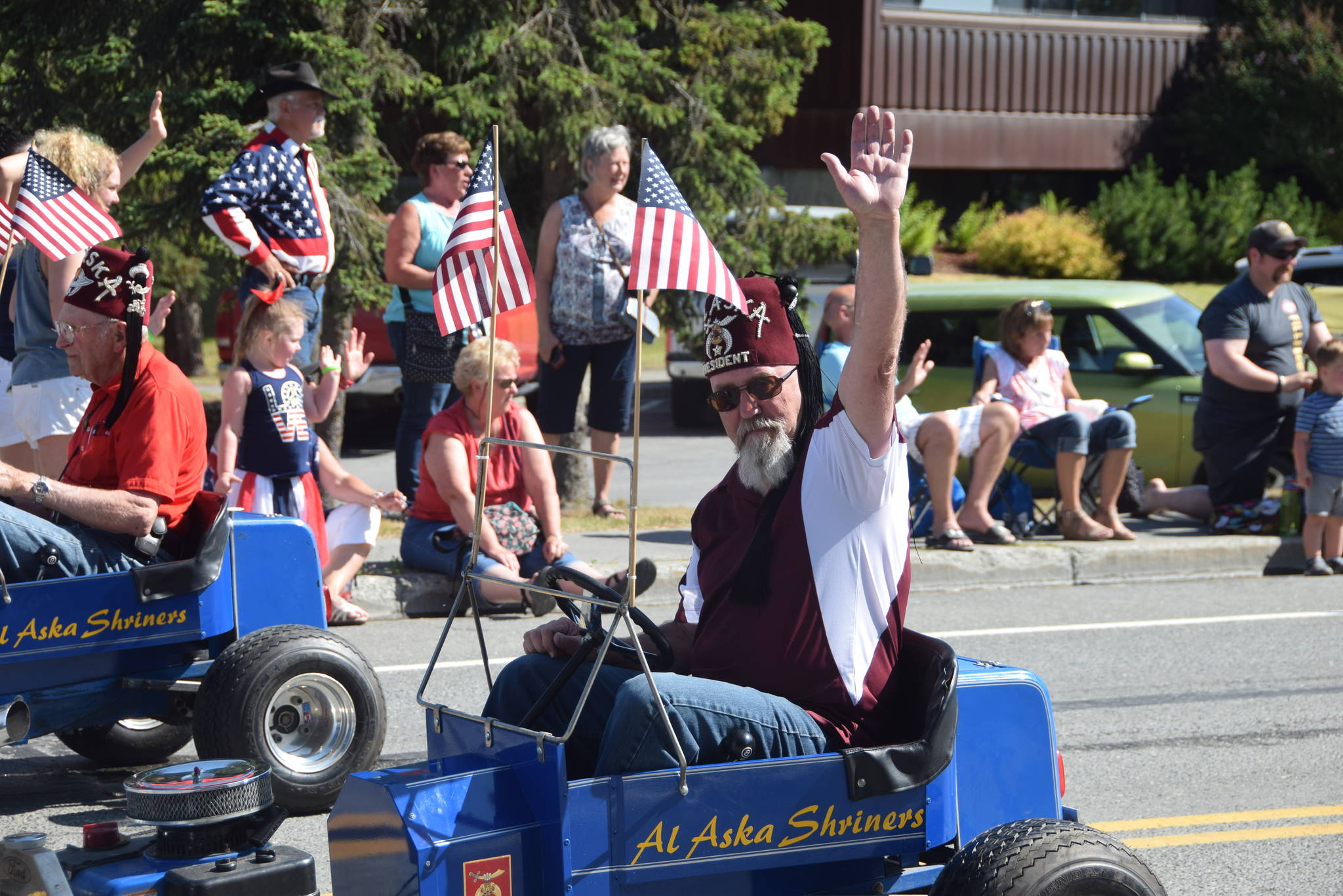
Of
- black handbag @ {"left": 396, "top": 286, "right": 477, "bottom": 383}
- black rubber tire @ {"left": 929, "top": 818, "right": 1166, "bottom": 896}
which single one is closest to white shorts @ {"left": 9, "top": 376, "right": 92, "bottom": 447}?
black handbag @ {"left": 396, "top": 286, "right": 477, "bottom": 383}

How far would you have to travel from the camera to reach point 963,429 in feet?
30.8

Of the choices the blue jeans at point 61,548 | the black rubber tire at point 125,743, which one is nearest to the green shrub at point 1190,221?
the black rubber tire at point 125,743

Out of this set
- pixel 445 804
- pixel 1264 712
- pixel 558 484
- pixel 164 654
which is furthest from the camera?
pixel 558 484

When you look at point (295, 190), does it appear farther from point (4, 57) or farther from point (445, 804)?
point (445, 804)

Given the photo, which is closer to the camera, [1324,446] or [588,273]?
[588,273]

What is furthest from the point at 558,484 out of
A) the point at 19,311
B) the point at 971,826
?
the point at 971,826

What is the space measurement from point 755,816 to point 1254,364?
306 inches

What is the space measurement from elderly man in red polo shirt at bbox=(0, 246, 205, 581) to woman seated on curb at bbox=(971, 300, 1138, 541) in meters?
5.93

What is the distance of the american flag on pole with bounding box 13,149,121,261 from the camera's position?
6047 millimetres

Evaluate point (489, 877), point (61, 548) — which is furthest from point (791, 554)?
point (61, 548)

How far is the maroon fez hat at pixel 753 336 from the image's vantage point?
351 centimetres

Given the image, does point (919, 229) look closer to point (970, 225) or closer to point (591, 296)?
point (970, 225)

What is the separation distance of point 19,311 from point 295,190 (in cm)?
165

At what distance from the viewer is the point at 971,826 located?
11.4 ft
